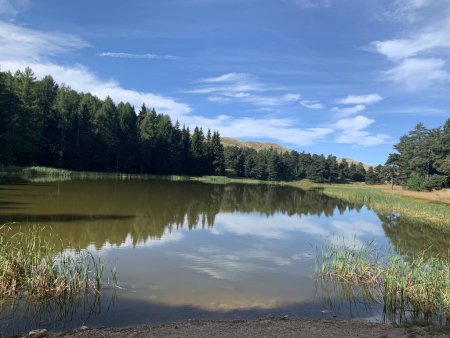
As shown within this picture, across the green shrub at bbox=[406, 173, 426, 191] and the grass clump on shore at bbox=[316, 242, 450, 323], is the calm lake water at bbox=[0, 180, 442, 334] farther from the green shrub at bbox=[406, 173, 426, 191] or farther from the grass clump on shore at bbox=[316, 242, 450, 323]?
the green shrub at bbox=[406, 173, 426, 191]

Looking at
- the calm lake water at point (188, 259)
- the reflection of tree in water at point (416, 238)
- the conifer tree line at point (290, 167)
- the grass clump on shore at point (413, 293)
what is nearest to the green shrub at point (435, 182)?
the conifer tree line at point (290, 167)

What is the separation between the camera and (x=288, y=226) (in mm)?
26656

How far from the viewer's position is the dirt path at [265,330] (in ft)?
23.1

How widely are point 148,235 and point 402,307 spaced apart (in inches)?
487

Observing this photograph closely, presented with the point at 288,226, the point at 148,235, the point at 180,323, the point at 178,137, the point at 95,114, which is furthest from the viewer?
the point at 178,137

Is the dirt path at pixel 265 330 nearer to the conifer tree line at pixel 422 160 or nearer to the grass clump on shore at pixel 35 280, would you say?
the grass clump on shore at pixel 35 280

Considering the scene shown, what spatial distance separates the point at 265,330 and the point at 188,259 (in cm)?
754

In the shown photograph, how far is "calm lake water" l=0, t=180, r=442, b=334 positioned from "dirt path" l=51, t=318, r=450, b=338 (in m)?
0.90

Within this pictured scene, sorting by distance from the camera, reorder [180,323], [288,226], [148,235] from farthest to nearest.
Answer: [288,226] < [148,235] < [180,323]

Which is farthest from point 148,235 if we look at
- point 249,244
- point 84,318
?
point 84,318

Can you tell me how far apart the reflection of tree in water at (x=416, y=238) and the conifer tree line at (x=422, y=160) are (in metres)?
52.8

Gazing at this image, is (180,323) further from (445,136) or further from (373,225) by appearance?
(445,136)

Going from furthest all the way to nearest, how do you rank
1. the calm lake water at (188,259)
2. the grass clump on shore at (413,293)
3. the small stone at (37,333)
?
the grass clump on shore at (413,293) < the calm lake water at (188,259) < the small stone at (37,333)

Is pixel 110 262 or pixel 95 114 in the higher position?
pixel 95 114
